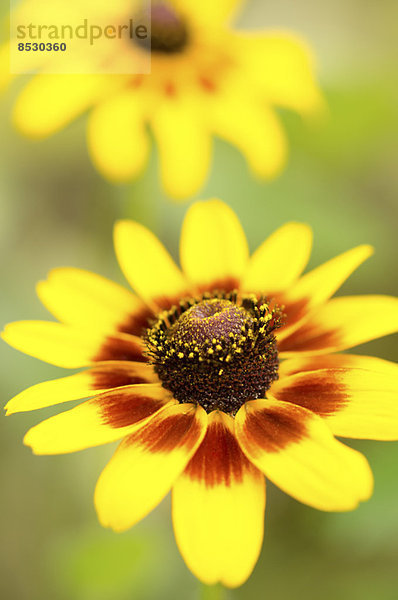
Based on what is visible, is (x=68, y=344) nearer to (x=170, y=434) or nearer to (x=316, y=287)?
(x=170, y=434)

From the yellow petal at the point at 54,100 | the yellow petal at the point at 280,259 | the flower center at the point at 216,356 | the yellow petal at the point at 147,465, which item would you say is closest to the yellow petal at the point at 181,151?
the yellow petal at the point at 54,100

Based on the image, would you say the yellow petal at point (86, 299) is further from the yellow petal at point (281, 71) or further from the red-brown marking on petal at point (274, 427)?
the yellow petal at point (281, 71)

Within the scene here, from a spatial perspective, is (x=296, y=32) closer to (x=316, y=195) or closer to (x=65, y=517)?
(x=316, y=195)

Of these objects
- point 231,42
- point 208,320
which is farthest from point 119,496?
point 231,42

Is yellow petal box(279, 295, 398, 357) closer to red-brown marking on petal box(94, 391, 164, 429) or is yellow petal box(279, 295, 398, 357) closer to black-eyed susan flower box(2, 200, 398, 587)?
black-eyed susan flower box(2, 200, 398, 587)

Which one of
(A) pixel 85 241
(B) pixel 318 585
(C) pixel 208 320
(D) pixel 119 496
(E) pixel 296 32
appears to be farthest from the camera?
(E) pixel 296 32

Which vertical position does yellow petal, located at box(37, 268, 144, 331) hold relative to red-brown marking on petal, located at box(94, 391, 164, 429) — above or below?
above

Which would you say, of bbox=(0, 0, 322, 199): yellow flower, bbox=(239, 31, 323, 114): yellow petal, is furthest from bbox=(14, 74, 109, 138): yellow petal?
bbox=(239, 31, 323, 114): yellow petal
